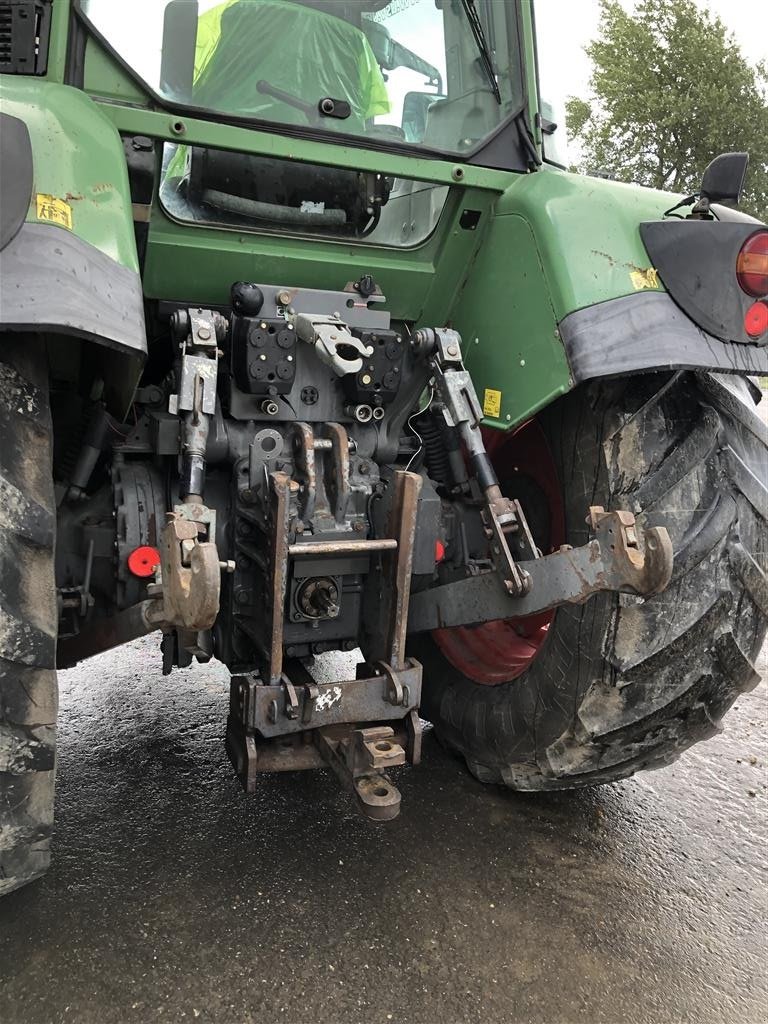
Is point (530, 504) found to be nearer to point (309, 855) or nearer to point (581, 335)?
point (581, 335)

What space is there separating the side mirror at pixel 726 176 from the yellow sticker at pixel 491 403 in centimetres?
71

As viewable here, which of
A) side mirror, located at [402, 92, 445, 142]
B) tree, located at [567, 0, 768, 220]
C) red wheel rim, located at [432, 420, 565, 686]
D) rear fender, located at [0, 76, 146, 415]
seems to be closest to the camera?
rear fender, located at [0, 76, 146, 415]

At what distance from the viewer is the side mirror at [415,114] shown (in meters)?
2.43

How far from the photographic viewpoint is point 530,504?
2703 millimetres

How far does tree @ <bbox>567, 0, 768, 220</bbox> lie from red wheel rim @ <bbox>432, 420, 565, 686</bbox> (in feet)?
69.4

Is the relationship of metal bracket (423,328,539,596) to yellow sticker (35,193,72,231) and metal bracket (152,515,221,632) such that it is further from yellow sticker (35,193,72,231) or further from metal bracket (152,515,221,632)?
yellow sticker (35,193,72,231)

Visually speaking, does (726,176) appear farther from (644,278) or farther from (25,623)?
(25,623)

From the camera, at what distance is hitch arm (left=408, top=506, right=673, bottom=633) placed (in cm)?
173

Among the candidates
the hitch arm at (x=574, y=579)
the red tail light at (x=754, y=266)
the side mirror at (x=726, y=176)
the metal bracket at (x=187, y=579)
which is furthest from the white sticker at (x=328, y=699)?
the side mirror at (x=726, y=176)

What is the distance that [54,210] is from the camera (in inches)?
64.6

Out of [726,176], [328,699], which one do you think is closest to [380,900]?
[328,699]

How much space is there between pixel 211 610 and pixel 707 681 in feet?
4.08

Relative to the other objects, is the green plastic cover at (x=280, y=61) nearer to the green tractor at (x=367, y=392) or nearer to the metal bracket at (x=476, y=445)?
the green tractor at (x=367, y=392)

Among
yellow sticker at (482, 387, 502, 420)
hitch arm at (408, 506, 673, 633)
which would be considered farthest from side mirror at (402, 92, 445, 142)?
hitch arm at (408, 506, 673, 633)
